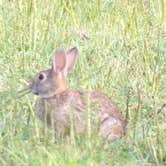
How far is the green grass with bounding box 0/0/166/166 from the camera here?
4.75 meters

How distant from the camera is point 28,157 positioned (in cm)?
457

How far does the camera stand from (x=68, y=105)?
5480 millimetres

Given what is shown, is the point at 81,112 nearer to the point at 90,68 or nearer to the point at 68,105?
the point at 68,105

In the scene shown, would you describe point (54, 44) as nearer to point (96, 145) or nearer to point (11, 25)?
point (11, 25)

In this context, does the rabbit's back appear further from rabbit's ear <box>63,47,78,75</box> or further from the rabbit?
rabbit's ear <box>63,47,78,75</box>

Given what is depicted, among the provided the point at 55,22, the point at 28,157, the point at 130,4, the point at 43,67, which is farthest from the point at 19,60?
the point at 28,157

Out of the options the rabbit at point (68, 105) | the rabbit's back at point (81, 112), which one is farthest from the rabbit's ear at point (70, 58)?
the rabbit's back at point (81, 112)

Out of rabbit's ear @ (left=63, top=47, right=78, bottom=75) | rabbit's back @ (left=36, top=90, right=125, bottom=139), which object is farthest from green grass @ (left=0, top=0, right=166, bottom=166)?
rabbit's ear @ (left=63, top=47, right=78, bottom=75)

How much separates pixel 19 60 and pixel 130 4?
1.40 meters

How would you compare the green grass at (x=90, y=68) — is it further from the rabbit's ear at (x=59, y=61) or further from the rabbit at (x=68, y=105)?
the rabbit's ear at (x=59, y=61)

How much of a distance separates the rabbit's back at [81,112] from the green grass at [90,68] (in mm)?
97

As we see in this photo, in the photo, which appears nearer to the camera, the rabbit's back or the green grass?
the green grass

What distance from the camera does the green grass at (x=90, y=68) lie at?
15.6ft

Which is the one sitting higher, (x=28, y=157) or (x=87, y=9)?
(x=87, y=9)
